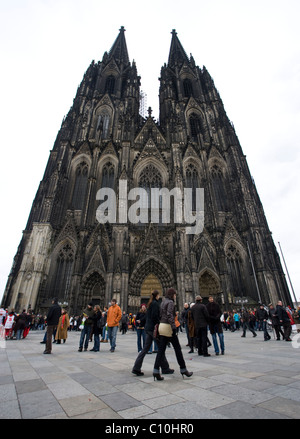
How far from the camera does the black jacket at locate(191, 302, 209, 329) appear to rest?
5410mm

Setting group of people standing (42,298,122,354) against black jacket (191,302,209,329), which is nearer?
black jacket (191,302,209,329)

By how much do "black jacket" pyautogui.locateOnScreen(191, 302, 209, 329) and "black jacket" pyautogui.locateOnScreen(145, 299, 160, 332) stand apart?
6.78 feet

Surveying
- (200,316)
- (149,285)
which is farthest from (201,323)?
(149,285)

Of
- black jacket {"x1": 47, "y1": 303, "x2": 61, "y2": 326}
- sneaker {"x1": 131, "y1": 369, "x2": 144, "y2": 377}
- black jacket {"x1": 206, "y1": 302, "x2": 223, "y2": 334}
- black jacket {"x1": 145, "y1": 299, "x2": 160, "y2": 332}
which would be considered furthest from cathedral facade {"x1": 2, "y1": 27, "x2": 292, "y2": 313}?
sneaker {"x1": 131, "y1": 369, "x2": 144, "y2": 377}

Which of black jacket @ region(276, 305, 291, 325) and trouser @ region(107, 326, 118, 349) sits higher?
black jacket @ region(276, 305, 291, 325)

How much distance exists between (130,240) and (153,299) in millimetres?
16588

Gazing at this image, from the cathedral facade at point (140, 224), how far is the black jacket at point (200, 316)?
12.1 meters

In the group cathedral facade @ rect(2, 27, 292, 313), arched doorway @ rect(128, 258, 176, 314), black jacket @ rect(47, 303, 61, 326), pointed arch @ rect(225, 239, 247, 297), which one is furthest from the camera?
pointed arch @ rect(225, 239, 247, 297)

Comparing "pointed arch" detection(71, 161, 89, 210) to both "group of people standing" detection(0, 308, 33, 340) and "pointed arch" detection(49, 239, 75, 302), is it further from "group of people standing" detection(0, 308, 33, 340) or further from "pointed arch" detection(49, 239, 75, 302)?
"group of people standing" detection(0, 308, 33, 340)

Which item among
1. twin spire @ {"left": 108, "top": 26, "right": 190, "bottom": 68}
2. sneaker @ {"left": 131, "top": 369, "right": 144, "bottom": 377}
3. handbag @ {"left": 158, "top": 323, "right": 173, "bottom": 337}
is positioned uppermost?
twin spire @ {"left": 108, "top": 26, "right": 190, "bottom": 68}

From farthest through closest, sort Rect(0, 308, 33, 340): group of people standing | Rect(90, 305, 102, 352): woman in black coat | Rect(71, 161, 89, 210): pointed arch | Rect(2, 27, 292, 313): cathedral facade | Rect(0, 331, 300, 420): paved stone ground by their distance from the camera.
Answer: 1. Rect(71, 161, 89, 210): pointed arch
2. Rect(2, 27, 292, 313): cathedral facade
3. Rect(0, 308, 33, 340): group of people standing
4. Rect(90, 305, 102, 352): woman in black coat
5. Rect(0, 331, 300, 420): paved stone ground

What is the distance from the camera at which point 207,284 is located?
66.2ft

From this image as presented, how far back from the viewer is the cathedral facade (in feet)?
60.2
